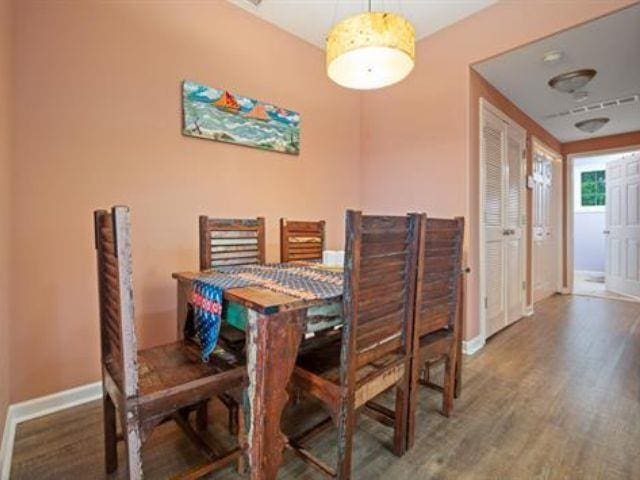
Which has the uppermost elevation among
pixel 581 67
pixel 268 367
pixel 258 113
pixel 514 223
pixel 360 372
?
pixel 581 67

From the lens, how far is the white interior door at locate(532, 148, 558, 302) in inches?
165

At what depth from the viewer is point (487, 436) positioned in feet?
5.29

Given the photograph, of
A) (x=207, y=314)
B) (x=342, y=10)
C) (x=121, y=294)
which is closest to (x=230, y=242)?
A: (x=207, y=314)

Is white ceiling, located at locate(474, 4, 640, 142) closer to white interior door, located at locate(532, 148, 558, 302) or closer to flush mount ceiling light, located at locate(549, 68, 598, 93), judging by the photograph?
flush mount ceiling light, located at locate(549, 68, 598, 93)

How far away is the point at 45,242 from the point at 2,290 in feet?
1.25

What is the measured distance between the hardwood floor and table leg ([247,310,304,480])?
0.31m

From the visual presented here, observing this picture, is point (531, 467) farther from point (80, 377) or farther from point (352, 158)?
point (352, 158)

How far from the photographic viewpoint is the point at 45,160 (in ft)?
5.85

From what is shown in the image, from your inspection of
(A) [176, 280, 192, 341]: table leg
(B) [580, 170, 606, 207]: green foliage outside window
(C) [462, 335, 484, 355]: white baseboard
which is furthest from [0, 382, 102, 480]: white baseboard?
(B) [580, 170, 606, 207]: green foliage outside window

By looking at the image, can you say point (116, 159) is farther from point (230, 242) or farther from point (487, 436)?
point (487, 436)

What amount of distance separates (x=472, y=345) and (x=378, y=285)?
1.91 m

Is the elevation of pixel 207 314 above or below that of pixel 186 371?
above

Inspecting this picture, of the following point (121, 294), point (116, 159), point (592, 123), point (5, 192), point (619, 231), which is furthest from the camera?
point (619, 231)

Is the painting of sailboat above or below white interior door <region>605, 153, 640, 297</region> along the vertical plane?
above
